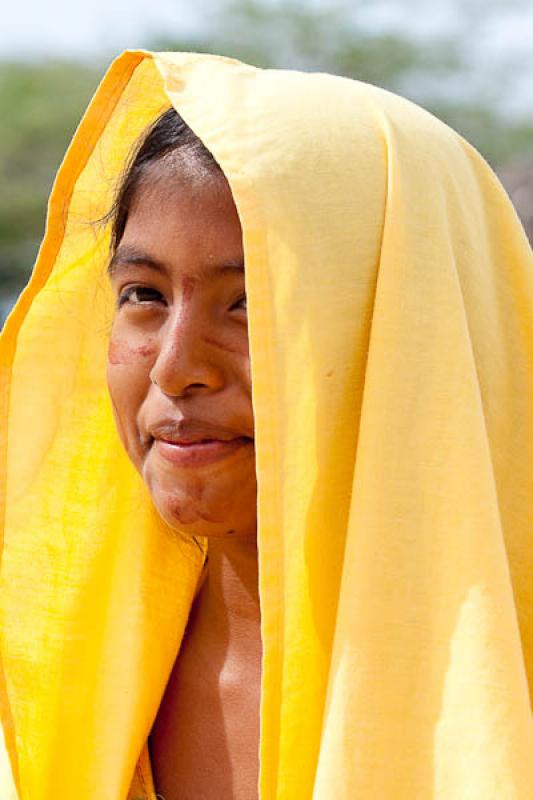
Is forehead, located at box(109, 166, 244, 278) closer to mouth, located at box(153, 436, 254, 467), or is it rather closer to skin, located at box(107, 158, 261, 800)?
skin, located at box(107, 158, 261, 800)

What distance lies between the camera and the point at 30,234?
21219 mm

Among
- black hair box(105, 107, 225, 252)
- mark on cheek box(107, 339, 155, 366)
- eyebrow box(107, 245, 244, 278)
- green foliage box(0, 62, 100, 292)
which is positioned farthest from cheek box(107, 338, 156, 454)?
green foliage box(0, 62, 100, 292)

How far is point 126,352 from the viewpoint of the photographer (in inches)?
84.2

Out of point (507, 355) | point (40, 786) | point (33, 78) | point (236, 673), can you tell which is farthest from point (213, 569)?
point (33, 78)

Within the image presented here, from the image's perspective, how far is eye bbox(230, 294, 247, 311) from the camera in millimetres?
2025

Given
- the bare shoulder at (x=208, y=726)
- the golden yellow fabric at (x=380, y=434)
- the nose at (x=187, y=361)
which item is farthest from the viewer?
the bare shoulder at (x=208, y=726)

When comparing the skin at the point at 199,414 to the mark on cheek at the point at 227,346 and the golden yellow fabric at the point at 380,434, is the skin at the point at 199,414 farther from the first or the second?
the golden yellow fabric at the point at 380,434

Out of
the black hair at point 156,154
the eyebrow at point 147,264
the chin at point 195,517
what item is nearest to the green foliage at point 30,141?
the black hair at point 156,154

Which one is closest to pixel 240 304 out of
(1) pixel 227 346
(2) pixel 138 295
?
(1) pixel 227 346

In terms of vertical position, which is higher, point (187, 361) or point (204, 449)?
point (187, 361)

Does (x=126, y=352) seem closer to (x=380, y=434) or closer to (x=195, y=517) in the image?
(x=195, y=517)

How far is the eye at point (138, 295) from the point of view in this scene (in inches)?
83.4

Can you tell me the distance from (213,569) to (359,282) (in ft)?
2.08

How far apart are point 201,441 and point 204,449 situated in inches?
0.4
